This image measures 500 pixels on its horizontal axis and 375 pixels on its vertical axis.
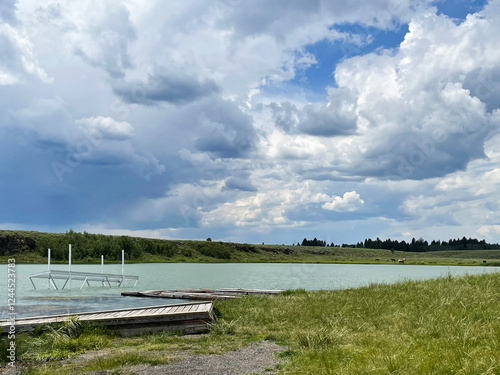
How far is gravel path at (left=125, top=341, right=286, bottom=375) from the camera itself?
9.39 meters

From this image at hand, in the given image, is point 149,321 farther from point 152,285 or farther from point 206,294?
point 152,285

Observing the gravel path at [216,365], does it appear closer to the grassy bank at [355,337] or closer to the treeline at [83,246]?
the grassy bank at [355,337]

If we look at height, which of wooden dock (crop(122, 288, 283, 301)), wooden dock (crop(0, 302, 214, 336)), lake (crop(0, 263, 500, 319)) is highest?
wooden dock (crop(0, 302, 214, 336))

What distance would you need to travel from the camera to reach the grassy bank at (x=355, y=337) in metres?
8.72

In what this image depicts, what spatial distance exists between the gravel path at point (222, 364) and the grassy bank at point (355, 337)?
1.43ft

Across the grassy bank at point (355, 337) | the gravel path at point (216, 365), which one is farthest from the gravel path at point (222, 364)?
the grassy bank at point (355, 337)

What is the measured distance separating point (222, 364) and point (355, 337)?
4159 millimetres

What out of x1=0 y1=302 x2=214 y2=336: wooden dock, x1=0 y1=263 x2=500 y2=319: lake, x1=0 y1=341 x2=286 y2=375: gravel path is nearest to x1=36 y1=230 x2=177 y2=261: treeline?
x1=0 y1=263 x2=500 y2=319: lake

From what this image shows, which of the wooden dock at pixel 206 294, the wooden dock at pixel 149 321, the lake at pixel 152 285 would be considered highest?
the wooden dock at pixel 149 321

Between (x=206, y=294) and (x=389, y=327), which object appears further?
(x=206, y=294)

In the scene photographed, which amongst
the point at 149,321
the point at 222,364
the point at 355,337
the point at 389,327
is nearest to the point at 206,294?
the point at 149,321

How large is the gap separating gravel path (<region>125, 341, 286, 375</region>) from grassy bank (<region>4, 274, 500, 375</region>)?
0.44 meters

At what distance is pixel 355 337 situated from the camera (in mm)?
12078

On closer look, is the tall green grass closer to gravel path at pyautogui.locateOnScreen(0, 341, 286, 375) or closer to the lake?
gravel path at pyautogui.locateOnScreen(0, 341, 286, 375)
